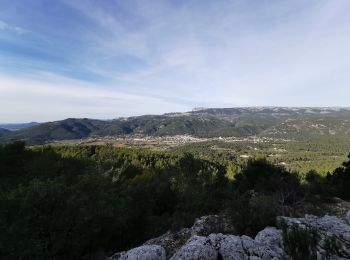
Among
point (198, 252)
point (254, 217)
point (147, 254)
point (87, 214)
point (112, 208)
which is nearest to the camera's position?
point (198, 252)

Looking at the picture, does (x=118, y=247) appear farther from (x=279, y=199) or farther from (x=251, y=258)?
(x=279, y=199)

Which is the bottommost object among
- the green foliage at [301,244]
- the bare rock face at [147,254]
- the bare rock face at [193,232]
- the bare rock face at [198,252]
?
the bare rock face at [193,232]

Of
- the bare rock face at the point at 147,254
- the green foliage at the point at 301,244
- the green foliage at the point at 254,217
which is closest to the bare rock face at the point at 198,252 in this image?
the bare rock face at the point at 147,254

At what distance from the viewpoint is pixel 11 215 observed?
18.6 metres

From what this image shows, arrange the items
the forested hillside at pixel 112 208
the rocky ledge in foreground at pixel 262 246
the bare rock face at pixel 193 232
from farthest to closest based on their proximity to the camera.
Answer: the bare rock face at pixel 193 232 < the forested hillside at pixel 112 208 < the rocky ledge in foreground at pixel 262 246

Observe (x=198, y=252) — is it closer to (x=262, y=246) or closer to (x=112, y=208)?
(x=262, y=246)

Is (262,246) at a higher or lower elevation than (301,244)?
lower

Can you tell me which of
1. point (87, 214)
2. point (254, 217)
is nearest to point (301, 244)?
point (254, 217)

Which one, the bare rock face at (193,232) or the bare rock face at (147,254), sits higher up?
the bare rock face at (147,254)

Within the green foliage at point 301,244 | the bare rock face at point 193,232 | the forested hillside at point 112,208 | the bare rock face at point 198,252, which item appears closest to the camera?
the green foliage at point 301,244

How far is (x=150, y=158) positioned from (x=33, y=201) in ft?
319

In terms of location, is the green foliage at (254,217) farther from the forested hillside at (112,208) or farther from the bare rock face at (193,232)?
the bare rock face at (193,232)

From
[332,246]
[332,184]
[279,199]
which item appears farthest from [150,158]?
[332,246]

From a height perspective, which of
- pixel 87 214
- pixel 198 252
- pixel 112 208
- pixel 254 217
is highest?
pixel 87 214
